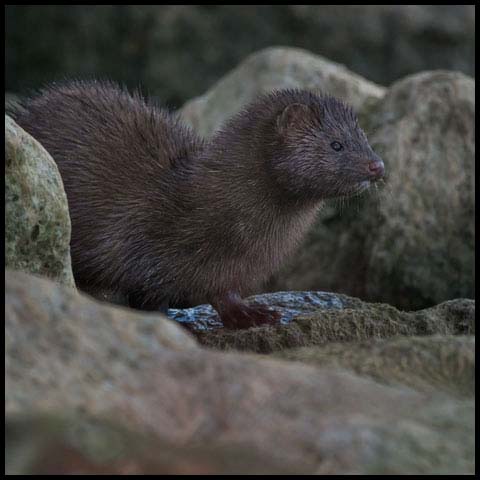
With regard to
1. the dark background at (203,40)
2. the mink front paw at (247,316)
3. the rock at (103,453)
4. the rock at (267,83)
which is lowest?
the mink front paw at (247,316)

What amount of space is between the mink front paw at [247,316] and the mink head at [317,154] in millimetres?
603

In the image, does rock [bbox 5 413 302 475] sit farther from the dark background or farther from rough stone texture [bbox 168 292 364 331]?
the dark background

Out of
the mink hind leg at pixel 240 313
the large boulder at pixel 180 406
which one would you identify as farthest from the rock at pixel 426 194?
the large boulder at pixel 180 406

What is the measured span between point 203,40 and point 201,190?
5830 millimetres

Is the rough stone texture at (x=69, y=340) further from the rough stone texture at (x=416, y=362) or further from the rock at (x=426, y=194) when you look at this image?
the rock at (x=426, y=194)

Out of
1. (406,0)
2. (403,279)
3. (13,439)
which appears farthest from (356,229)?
(406,0)

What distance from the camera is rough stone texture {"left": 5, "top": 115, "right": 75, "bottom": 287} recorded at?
13.9 ft

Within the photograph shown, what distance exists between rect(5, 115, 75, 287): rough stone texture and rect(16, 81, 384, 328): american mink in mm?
1190

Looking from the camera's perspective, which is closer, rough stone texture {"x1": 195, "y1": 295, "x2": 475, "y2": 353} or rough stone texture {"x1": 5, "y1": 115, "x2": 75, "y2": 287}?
rough stone texture {"x1": 5, "y1": 115, "x2": 75, "y2": 287}

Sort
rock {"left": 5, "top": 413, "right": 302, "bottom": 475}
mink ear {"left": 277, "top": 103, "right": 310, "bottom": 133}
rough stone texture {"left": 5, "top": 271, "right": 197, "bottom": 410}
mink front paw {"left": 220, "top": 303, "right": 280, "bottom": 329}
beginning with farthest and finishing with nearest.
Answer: mink ear {"left": 277, "top": 103, "right": 310, "bottom": 133} < mink front paw {"left": 220, "top": 303, "right": 280, "bottom": 329} < rough stone texture {"left": 5, "top": 271, "right": 197, "bottom": 410} < rock {"left": 5, "top": 413, "right": 302, "bottom": 475}

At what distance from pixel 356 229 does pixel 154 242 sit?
60.4 inches

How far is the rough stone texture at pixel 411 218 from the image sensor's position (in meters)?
6.49

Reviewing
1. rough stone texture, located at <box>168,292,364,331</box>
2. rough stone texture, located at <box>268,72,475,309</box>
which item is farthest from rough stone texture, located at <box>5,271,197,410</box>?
rough stone texture, located at <box>268,72,475,309</box>

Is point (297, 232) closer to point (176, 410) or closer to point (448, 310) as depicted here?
point (448, 310)
